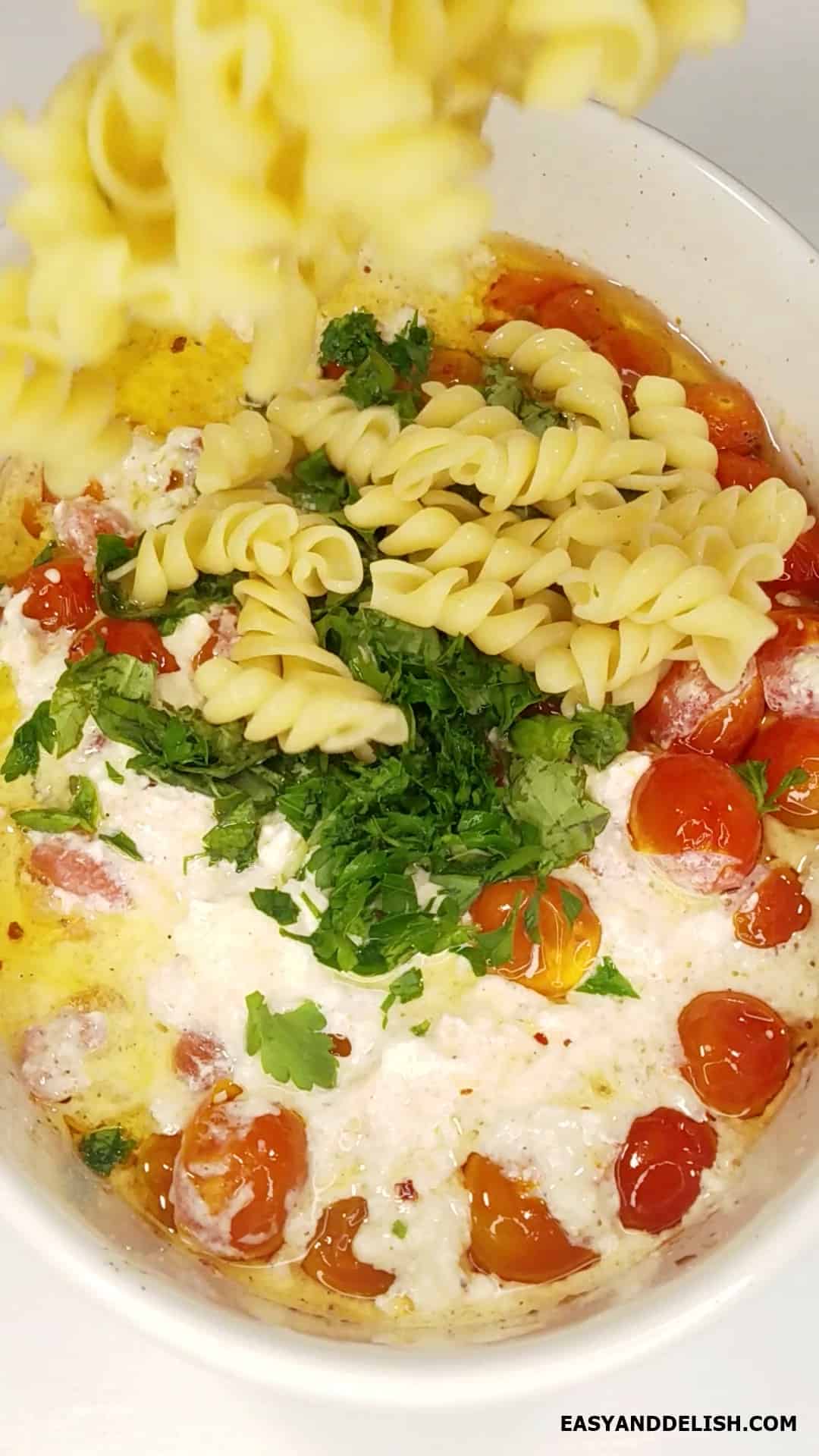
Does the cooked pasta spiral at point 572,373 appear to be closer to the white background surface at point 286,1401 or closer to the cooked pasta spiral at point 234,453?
the cooked pasta spiral at point 234,453

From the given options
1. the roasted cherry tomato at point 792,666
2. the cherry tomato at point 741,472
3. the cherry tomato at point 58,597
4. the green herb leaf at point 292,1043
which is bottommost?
the green herb leaf at point 292,1043

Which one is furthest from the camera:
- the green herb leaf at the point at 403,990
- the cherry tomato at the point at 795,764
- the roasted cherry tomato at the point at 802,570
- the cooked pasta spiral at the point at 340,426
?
the roasted cherry tomato at the point at 802,570

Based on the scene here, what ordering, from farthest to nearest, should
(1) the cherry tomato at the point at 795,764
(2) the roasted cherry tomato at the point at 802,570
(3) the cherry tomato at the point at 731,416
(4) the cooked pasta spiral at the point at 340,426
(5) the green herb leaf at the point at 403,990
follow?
(3) the cherry tomato at the point at 731,416 → (2) the roasted cherry tomato at the point at 802,570 → (4) the cooked pasta spiral at the point at 340,426 → (1) the cherry tomato at the point at 795,764 → (5) the green herb leaf at the point at 403,990

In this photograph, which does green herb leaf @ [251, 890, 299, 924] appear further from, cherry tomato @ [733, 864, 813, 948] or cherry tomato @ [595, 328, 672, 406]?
cherry tomato @ [595, 328, 672, 406]

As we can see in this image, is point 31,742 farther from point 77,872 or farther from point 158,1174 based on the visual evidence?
point 158,1174

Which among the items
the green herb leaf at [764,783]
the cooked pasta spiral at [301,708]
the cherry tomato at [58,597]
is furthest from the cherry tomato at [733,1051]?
the cherry tomato at [58,597]

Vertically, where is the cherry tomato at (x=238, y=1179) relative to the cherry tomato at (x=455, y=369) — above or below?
below

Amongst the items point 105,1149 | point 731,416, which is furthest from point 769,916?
point 105,1149
